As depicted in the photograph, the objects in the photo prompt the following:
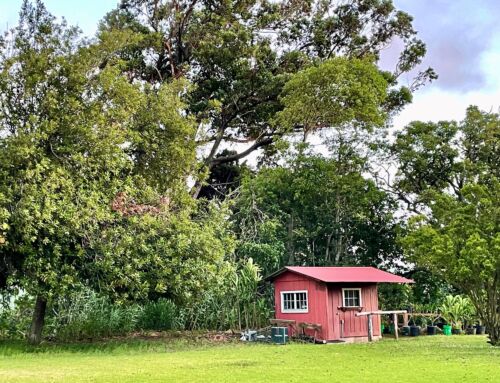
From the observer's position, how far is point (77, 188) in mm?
17000

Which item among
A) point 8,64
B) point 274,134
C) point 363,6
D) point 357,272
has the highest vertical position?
point 363,6

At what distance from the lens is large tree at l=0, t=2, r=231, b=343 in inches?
635

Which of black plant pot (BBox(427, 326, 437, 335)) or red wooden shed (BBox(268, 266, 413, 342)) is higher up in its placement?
red wooden shed (BBox(268, 266, 413, 342))

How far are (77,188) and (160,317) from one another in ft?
24.2

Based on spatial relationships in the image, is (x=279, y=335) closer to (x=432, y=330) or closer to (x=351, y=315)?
(x=351, y=315)

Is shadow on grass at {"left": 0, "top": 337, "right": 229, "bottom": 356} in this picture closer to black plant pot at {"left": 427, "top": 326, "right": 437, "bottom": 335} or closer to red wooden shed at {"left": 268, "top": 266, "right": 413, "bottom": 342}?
red wooden shed at {"left": 268, "top": 266, "right": 413, "bottom": 342}

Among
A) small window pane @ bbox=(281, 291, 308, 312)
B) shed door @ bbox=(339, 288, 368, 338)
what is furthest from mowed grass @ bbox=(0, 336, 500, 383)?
small window pane @ bbox=(281, 291, 308, 312)

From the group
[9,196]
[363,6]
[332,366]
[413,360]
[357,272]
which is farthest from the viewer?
[363,6]

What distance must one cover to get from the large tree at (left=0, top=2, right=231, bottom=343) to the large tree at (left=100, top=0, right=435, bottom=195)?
7259 mm

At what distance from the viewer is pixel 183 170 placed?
789 inches

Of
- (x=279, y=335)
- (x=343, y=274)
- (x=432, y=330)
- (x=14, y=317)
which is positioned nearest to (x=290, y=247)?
(x=343, y=274)

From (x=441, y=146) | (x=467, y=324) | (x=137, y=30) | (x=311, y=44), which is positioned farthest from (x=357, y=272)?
(x=137, y=30)

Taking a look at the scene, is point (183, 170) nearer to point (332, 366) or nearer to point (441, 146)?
point (332, 366)

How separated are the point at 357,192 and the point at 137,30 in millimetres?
11492
